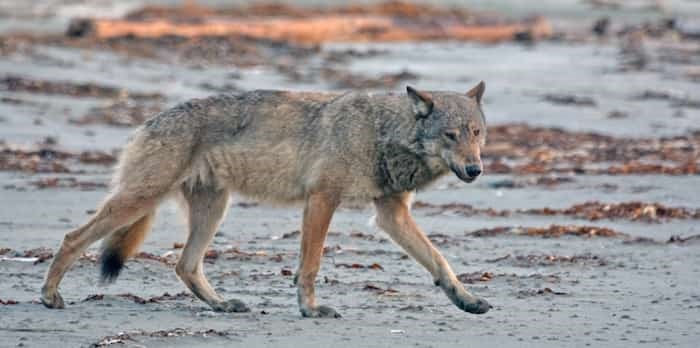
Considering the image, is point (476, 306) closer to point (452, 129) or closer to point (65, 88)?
point (452, 129)

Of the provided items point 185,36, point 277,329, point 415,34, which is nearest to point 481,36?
point 415,34

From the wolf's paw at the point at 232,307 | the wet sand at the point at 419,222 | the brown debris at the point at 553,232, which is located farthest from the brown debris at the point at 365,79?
the wolf's paw at the point at 232,307

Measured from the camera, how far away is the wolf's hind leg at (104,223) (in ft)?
27.8

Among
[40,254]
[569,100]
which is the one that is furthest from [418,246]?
[569,100]

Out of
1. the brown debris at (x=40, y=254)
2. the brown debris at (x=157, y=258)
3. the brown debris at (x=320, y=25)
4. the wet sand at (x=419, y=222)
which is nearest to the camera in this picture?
the wet sand at (x=419, y=222)

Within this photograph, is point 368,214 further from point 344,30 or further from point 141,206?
point 344,30

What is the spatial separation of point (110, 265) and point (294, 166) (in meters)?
1.31

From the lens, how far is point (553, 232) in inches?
443

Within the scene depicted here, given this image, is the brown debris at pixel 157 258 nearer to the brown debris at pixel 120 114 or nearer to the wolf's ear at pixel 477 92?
the wolf's ear at pixel 477 92

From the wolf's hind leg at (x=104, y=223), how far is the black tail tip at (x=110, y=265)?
0.53ft

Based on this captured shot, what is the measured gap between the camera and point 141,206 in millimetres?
8578

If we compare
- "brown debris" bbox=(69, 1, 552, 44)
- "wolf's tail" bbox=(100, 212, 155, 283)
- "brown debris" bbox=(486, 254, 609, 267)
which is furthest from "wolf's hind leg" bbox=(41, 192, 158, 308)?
"brown debris" bbox=(69, 1, 552, 44)

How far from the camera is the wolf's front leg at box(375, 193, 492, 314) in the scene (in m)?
8.16

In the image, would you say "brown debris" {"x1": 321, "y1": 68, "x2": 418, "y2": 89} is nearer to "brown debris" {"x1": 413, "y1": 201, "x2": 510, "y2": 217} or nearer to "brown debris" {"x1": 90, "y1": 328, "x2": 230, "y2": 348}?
"brown debris" {"x1": 413, "y1": 201, "x2": 510, "y2": 217}
